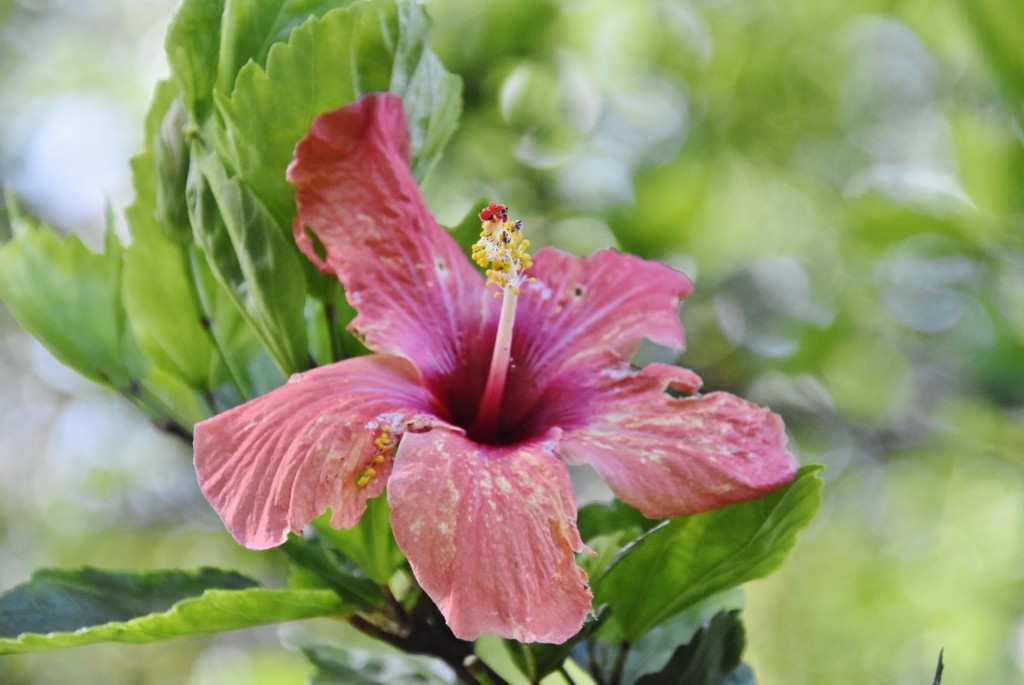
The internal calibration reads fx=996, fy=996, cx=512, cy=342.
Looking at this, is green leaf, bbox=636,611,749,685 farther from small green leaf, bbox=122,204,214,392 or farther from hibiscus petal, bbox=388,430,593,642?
small green leaf, bbox=122,204,214,392

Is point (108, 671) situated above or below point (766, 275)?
below

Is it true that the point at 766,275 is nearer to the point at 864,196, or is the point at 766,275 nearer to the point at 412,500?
the point at 864,196

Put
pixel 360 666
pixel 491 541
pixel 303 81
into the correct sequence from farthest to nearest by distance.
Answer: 1. pixel 360 666
2. pixel 303 81
3. pixel 491 541

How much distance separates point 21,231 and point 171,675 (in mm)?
3990

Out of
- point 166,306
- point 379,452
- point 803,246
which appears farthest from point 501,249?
point 803,246

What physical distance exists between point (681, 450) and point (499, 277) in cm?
21

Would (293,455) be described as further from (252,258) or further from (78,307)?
(78,307)

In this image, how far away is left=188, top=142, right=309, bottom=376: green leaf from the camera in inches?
28.8

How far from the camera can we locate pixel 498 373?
0.77 m

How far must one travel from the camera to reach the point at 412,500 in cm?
60

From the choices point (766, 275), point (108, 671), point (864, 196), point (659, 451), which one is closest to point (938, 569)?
point (766, 275)

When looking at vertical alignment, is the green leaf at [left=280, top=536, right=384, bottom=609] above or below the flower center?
below

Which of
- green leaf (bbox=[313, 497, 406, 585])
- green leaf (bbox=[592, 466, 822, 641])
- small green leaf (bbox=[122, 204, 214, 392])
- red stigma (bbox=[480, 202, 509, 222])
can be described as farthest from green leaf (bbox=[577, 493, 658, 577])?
small green leaf (bbox=[122, 204, 214, 392])

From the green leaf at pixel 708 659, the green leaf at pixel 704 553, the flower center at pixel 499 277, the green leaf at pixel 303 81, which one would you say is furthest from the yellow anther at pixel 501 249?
the green leaf at pixel 708 659
